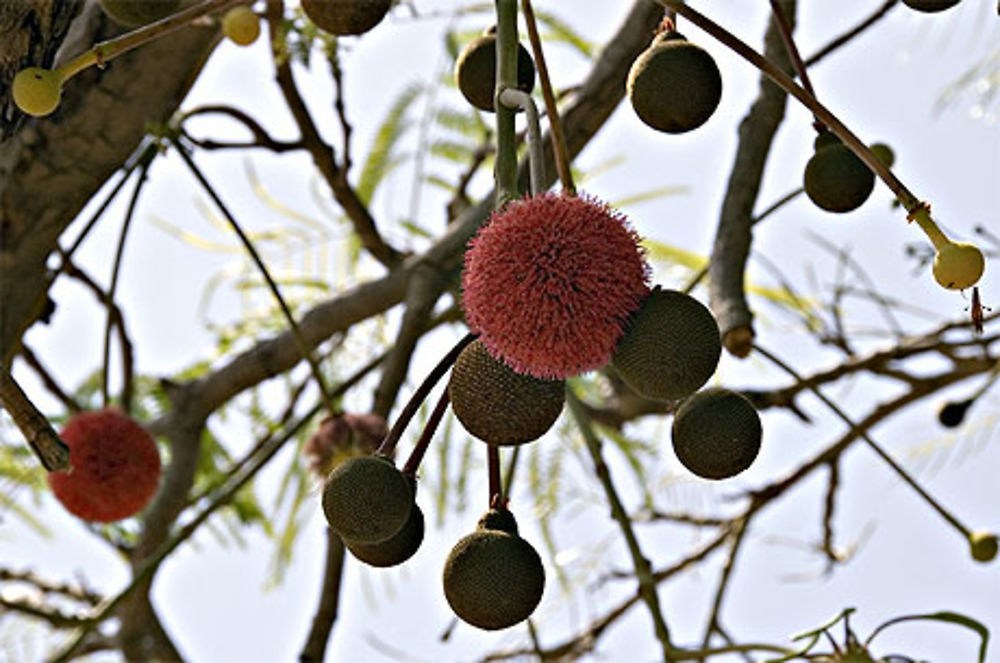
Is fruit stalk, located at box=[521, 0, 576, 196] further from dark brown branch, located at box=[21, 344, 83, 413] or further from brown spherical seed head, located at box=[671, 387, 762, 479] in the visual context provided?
dark brown branch, located at box=[21, 344, 83, 413]

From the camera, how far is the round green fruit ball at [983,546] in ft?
3.20

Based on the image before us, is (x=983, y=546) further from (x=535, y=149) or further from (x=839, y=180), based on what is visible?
(x=535, y=149)

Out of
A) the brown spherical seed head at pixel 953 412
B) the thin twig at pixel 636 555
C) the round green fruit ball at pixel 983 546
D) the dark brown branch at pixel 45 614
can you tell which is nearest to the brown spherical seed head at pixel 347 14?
the thin twig at pixel 636 555

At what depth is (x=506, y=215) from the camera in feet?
2.06

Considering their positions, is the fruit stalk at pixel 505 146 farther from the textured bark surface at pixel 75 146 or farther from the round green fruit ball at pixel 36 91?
the textured bark surface at pixel 75 146

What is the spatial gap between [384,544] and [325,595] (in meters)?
0.63

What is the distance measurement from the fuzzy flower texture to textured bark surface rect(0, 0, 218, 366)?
1.91 ft

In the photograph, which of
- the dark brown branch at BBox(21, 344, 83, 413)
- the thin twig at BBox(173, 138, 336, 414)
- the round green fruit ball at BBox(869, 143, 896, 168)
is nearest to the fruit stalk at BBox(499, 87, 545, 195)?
the round green fruit ball at BBox(869, 143, 896, 168)

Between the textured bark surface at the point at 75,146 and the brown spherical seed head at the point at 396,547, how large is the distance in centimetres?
56

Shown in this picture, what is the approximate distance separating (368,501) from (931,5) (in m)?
0.37

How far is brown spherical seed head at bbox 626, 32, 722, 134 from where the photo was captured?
2.14ft

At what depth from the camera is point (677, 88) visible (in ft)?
2.13

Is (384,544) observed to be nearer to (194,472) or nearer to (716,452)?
(716,452)

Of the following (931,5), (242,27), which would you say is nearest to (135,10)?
(242,27)
